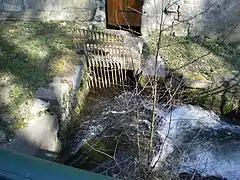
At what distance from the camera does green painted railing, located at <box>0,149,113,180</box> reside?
118cm

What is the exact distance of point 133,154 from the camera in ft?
11.9

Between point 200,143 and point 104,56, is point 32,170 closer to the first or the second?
point 200,143

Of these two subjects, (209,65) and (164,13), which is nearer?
(209,65)

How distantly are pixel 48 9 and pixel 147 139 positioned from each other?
9.37ft


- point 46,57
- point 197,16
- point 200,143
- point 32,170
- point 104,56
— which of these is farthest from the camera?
point 197,16

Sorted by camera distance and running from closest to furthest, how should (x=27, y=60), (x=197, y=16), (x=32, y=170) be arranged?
(x=32, y=170) → (x=27, y=60) → (x=197, y=16)

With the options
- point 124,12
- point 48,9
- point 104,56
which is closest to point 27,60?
point 104,56

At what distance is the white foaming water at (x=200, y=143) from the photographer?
403 centimetres

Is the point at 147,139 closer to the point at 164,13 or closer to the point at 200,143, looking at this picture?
the point at 200,143

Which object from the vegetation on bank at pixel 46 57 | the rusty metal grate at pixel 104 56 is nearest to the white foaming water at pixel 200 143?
the vegetation on bank at pixel 46 57

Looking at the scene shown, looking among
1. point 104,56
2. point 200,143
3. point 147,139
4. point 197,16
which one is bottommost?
point 200,143

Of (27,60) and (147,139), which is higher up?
(27,60)

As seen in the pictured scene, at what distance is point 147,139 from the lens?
13.9ft

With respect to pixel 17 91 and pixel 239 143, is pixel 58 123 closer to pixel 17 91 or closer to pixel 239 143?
pixel 17 91
